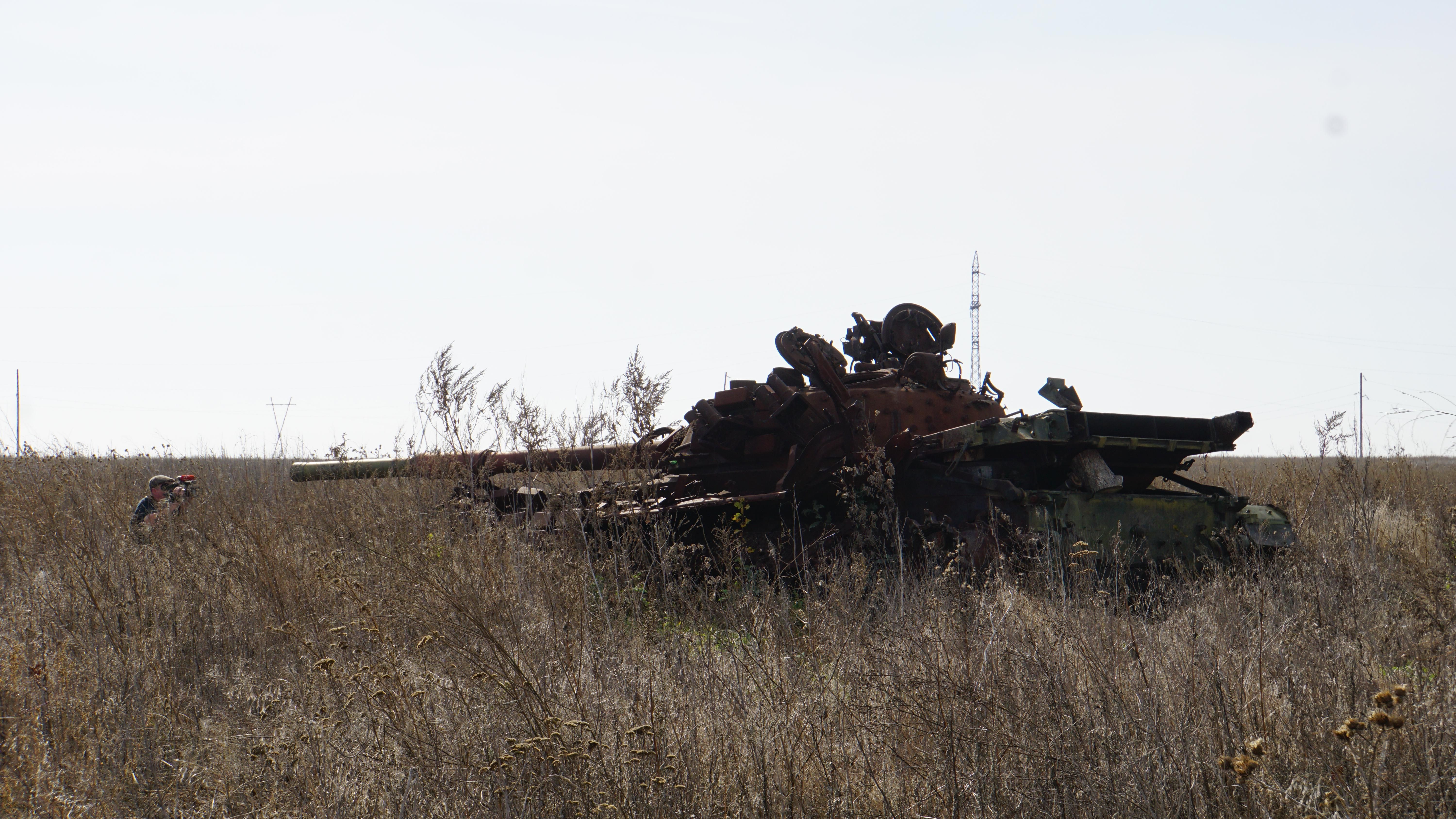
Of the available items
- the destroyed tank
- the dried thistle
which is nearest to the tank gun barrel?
the destroyed tank

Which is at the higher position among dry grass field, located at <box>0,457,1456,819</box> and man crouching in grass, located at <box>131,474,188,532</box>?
man crouching in grass, located at <box>131,474,188,532</box>

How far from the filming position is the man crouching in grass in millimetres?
5992

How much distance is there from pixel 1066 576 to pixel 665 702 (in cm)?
320

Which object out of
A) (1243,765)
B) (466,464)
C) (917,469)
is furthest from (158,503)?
(1243,765)

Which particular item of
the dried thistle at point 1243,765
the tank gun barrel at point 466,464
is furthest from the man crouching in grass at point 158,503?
the dried thistle at point 1243,765

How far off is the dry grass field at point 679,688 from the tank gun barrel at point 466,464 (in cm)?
91

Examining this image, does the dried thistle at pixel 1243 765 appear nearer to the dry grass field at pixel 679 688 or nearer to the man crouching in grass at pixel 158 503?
the dry grass field at pixel 679 688

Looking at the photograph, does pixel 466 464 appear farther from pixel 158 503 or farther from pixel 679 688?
pixel 679 688

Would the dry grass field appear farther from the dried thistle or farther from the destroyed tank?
the destroyed tank

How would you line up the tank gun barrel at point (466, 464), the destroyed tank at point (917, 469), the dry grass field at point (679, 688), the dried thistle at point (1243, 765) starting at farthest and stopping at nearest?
the tank gun barrel at point (466, 464) < the destroyed tank at point (917, 469) < the dry grass field at point (679, 688) < the dried thistle at point (1243, 765)

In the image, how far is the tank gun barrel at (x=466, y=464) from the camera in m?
6.32

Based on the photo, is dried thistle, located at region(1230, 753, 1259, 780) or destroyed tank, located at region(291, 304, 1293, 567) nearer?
dried thistle, located at region(1230, 753, 1259, 780)

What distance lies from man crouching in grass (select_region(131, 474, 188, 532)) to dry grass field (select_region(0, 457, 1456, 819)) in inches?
12.8

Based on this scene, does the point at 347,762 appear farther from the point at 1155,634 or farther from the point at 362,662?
the point at 1155,634
